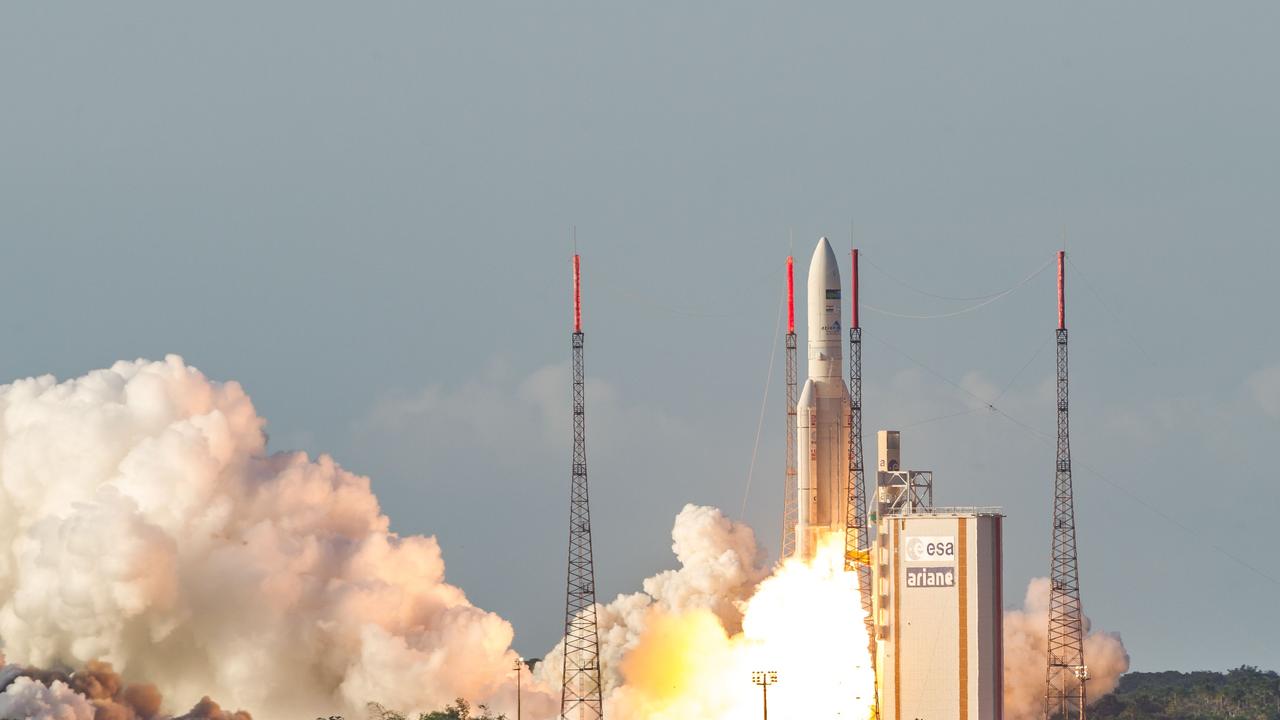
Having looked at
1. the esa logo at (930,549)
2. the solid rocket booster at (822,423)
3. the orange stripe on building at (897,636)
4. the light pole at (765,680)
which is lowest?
the light pole at (765,680)

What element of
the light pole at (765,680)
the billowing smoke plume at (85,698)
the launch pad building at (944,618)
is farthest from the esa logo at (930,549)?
the billowing smoke plume at (85,698)

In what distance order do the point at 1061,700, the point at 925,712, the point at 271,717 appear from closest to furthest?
the point at 925,712 < the point at 271,717 < the point at 1061,700

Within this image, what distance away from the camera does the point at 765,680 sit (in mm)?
113062

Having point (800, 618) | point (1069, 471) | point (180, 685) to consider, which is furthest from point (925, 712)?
point (180, 685)

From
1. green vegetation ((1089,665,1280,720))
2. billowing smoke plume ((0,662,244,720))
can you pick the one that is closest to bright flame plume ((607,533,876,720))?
billowing smoke plume ((0,662,244,720))

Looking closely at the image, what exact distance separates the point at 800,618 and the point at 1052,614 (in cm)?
2128

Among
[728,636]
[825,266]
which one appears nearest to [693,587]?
[728,636]

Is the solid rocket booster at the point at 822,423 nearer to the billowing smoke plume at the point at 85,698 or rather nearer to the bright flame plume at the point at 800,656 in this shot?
the bright flame plume at the point at 800,656

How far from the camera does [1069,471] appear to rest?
127312mm

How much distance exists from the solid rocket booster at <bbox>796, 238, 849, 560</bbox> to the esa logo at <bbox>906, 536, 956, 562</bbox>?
3.50 metres

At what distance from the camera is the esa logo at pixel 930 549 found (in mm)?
119250

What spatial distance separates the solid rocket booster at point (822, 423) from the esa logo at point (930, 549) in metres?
3.50

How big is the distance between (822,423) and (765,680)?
13.6 meters

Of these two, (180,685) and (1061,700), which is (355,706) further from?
(1061,700)
